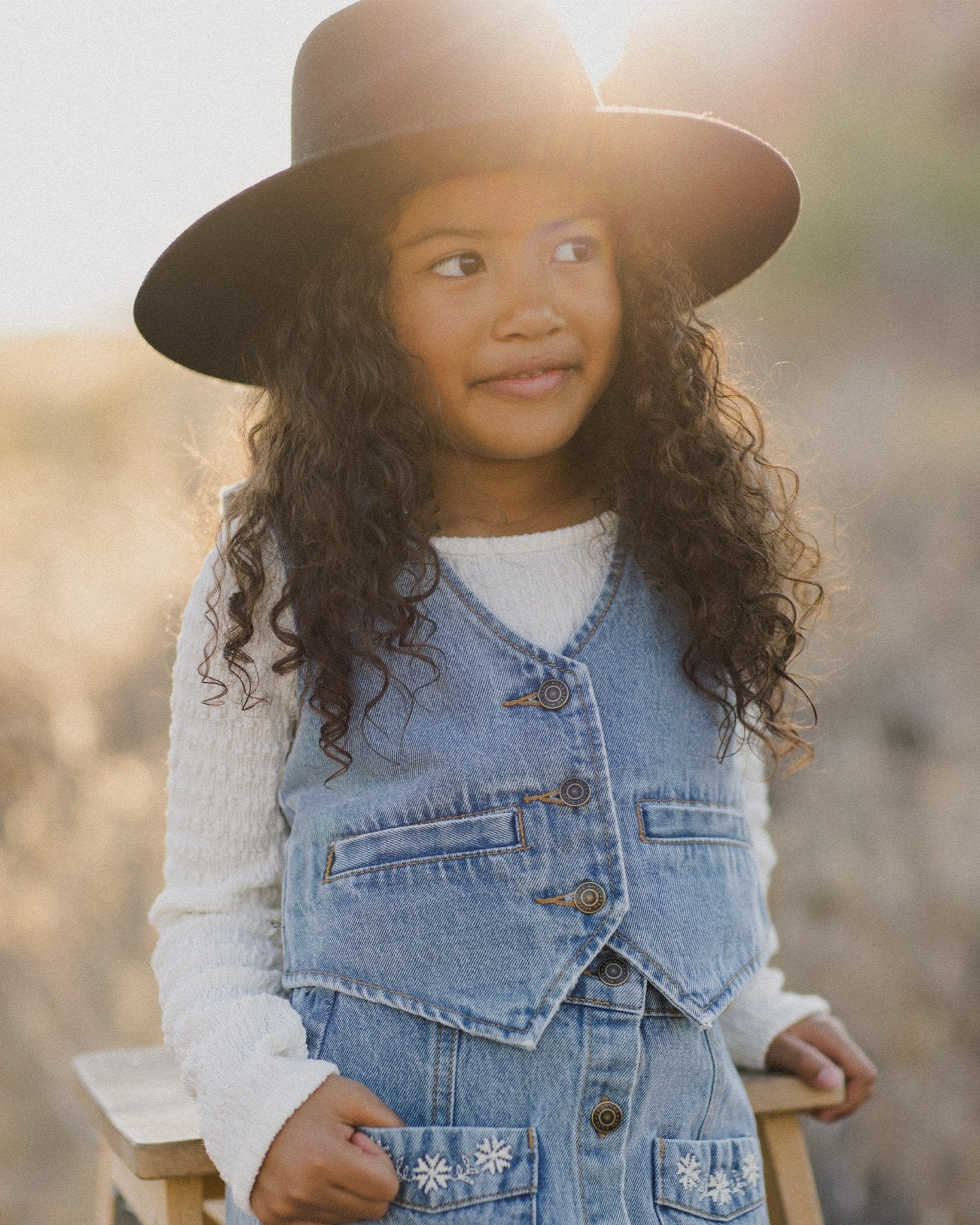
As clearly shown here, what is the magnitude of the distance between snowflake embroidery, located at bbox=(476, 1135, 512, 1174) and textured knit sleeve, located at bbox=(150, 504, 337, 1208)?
19cm

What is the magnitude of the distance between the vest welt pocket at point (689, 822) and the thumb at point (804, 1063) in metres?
0.29

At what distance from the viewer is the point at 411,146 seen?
3.96 ft

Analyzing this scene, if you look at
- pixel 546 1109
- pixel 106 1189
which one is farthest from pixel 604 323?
pixel 106 1189

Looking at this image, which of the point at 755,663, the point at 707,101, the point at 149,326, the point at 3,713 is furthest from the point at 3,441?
the point at 755,663

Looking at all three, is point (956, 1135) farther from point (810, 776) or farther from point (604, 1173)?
point (604, 1173)

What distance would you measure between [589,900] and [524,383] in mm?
529

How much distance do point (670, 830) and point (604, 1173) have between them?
331 millimetres

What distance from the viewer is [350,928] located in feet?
3.96

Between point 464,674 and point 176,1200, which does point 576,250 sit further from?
point 176,1200

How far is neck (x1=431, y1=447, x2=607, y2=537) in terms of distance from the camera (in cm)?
139

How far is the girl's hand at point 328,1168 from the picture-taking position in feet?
3.56

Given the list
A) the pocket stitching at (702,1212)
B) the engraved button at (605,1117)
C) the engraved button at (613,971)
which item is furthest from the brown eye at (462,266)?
the pocket stitching at (702,1212)

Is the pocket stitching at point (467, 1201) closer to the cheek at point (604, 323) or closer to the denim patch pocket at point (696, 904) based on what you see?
the denim patch pocket at point (696, 904)

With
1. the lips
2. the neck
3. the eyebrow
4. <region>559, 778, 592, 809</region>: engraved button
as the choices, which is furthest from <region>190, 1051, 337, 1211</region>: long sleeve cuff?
the eyebrow
